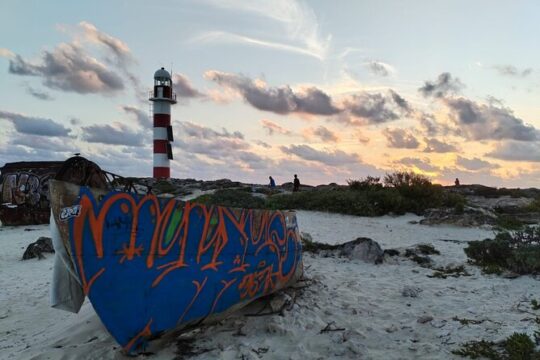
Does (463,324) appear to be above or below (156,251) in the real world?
below

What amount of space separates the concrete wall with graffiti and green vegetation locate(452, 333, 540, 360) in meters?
21.5

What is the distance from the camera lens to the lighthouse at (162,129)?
42188 millimetres

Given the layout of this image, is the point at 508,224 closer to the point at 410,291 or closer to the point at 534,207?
the point at 534,207

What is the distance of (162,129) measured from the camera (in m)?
42.7

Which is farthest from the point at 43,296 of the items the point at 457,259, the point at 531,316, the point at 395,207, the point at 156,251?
the point at 395,207

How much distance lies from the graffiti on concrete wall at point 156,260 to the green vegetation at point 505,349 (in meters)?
3.26

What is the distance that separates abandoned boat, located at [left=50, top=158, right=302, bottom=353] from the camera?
501cm

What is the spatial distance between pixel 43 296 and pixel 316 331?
6.32m

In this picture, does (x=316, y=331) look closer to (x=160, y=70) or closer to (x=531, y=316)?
(x=531, y=316)

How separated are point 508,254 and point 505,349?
5.90 m

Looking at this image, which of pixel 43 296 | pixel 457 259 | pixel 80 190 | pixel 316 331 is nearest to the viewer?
pixel 80 190

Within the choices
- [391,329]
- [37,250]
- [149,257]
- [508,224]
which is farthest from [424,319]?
[508,224]

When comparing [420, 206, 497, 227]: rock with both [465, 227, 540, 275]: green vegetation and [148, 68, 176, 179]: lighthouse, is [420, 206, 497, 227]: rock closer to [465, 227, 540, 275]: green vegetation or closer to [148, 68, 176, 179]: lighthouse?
[465, 227, 540, 275]: green vegetation

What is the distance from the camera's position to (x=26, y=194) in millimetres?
22750
